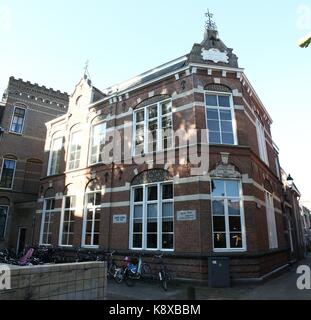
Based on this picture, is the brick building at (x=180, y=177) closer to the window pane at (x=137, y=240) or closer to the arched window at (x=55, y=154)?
the window pane at (x=137, y=240)

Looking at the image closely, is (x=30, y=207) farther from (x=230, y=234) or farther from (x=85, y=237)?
(x=230, y=234)

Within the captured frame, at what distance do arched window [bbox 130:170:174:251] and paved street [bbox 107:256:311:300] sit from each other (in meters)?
1.95

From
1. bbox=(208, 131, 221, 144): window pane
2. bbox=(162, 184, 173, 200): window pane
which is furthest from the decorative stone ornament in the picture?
bbox=(162, 184, 173, 200): window pane

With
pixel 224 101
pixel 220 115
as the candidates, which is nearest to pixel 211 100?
pixel 224 101

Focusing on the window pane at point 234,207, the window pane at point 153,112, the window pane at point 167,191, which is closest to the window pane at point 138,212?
the window pane at point 167,191

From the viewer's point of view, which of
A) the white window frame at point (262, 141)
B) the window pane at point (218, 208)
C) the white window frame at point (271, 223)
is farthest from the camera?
the white window frame at point (262, 141)

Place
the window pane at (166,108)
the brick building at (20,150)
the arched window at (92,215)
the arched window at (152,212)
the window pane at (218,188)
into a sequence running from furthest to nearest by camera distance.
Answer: the brick building at (20,150) < the arched window at (92,215) < the window pane at (166,108) < the arched window at (152,212) < the window pane at (218,188)

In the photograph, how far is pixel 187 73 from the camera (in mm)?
13977

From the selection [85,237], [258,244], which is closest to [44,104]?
[85,237]

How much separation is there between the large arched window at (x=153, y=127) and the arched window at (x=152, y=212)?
4.52 ft

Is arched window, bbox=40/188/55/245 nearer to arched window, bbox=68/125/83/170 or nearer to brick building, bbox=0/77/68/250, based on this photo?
arched window, bbox=68/125/83/170

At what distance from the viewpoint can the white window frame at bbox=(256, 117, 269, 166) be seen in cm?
1682

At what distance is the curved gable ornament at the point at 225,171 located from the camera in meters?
12.5

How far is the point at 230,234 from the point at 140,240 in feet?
13.5
